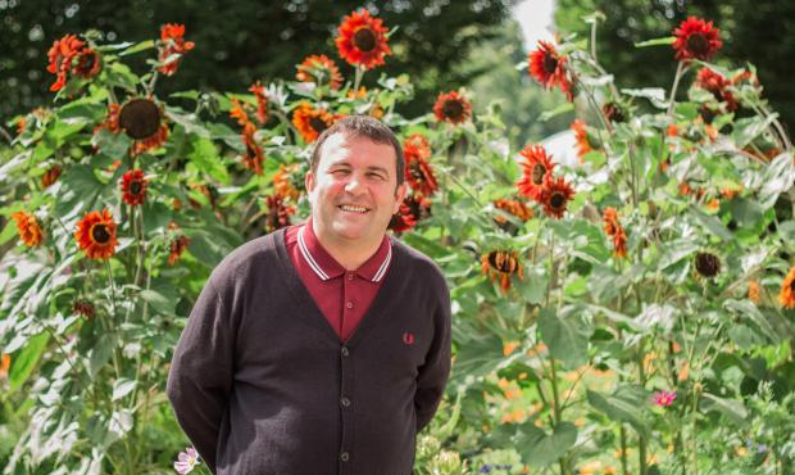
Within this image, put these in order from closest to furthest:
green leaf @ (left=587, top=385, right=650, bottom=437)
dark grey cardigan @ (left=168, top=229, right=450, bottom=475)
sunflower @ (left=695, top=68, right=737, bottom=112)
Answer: dark grey cardigan @ (left=168, top=229, right=450, bottom=475), green leaf @ (left=587, top=385, right=650, bottom=437), sunflower @ (left=695, top=68, right=737, bottom=112)

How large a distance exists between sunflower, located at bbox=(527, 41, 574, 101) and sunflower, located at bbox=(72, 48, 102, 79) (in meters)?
1.33

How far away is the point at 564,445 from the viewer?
312cm

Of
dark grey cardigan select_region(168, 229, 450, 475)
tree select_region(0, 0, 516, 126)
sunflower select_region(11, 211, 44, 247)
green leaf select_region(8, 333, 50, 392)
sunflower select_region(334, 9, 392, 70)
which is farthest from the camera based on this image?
tree select_region(0, 0, 516, 126)

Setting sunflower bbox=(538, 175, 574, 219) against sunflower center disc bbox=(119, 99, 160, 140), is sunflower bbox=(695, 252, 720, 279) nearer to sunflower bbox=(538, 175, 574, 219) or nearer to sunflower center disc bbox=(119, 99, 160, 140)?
sunflower bbox=(538, 175, 574, 219)

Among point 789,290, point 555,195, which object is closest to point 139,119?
point 555,195

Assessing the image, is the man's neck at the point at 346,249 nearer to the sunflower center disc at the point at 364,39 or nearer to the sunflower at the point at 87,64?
the sunflower at the point at 87,64

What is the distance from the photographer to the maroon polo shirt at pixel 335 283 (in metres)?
2.15

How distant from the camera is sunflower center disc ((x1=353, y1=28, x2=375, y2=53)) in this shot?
3.74 metres

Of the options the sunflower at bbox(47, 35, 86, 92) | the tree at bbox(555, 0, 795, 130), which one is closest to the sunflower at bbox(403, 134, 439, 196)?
the sunflower at bbox(47, 35, 86, 92)

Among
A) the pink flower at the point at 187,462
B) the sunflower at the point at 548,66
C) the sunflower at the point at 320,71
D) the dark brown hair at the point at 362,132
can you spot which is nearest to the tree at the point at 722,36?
the sunflower at the point at 320,71

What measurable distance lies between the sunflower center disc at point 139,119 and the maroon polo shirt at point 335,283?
1.21 meters

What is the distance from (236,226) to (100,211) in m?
0.97

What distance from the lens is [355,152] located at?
210 cm

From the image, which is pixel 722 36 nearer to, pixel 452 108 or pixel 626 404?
pixel 452 108
